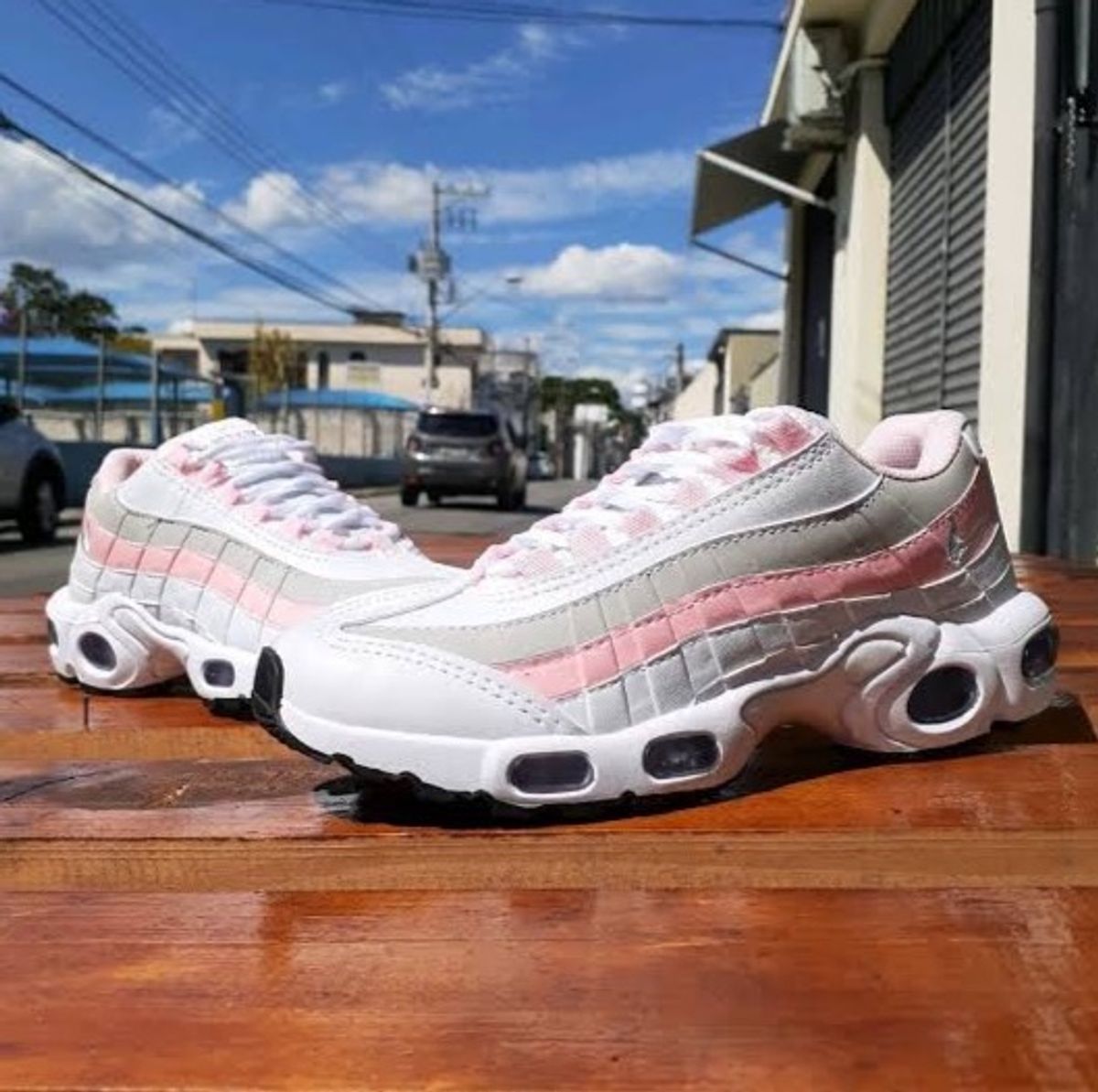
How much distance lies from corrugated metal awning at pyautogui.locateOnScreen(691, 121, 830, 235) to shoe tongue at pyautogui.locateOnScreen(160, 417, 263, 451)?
918cm

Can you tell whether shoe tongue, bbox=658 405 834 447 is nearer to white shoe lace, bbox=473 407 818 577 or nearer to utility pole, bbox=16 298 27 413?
white shoe lace, bbox=473 407 818 577

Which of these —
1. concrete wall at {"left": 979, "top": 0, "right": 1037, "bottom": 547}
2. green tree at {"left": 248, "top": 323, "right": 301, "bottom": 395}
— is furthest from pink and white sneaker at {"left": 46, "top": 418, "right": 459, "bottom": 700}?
green tree at {"left": 248, "top": 323, "right": 301, "bottom": 395}

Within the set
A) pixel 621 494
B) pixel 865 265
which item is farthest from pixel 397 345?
pixel 621 494

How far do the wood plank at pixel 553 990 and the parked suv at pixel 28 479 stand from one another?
11.3 meters

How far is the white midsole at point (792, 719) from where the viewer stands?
115cm

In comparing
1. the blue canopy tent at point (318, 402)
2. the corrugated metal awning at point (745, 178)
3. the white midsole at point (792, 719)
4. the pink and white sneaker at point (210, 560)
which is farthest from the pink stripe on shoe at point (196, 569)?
the blue canopy tent at point (318, 402)

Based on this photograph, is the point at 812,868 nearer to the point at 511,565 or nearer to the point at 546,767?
the point at 546,767

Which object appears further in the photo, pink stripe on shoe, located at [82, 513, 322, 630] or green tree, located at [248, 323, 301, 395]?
green tree, located at [248, 323, 301, 395]

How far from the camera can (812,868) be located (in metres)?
1.03

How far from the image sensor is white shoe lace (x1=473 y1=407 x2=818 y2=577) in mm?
1276

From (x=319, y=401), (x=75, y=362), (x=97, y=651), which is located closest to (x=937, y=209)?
(x=97, y=651)

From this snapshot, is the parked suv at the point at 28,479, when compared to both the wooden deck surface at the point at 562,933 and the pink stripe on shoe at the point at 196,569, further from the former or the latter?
the wooden deck surface at the point at 562,933

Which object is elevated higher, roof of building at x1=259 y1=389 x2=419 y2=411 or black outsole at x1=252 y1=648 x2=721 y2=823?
roof of building at x1=259 y1=389 x2=419 y2=411

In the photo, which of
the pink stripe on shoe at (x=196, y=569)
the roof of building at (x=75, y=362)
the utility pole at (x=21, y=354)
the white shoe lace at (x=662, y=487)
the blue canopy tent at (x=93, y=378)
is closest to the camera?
the white shoe lace at (x=662, y=487)
